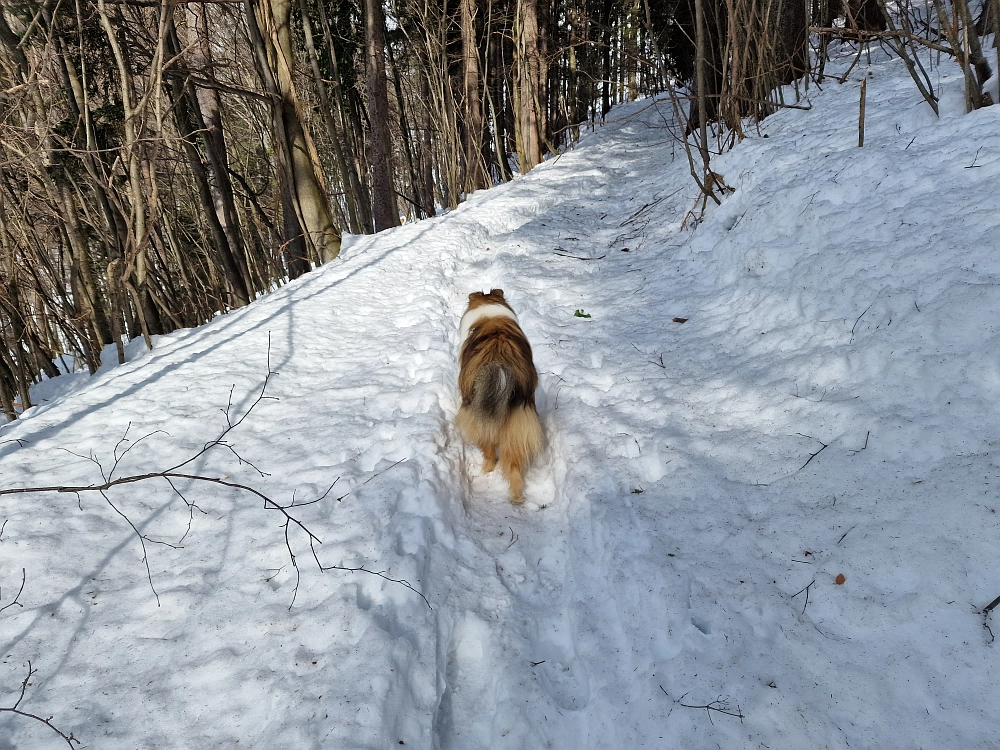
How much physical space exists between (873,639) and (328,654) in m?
2.00

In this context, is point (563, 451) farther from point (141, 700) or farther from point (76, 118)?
point (76, 118)

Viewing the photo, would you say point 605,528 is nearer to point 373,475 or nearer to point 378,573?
point 378,573

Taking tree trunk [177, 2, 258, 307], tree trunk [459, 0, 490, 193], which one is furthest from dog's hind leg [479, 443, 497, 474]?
tree trunk [459, 0, 490, 193]

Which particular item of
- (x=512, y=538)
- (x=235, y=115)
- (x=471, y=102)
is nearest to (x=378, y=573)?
(x=512, y=538)

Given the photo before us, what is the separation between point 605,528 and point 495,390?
1125 millimetres

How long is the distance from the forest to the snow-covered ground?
96.6 inches

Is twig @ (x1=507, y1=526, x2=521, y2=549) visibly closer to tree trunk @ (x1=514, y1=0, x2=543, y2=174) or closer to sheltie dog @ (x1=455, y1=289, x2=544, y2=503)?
sheltie dog @ (x1=455, y1=289, x2=544, y2=503)

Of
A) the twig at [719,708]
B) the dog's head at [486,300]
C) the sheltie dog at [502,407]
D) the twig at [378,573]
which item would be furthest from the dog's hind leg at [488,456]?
the twig at [719,708]

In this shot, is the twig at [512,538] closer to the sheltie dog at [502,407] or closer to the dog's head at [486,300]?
the sheltie dog at [502,407]

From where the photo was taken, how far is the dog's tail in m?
3.20

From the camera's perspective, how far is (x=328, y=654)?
6.35ft

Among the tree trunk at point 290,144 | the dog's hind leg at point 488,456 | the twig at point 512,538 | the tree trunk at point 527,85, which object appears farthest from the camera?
the tree trunk at point 527,85

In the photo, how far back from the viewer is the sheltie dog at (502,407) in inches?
126

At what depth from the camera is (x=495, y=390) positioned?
10.5 ft
